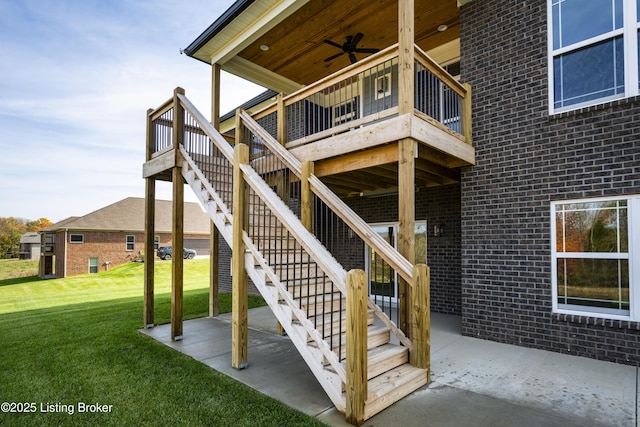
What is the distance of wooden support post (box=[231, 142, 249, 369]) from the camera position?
167 inches

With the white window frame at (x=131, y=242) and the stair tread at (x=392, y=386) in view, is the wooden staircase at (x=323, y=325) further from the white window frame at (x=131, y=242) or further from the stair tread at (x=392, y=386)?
the white window frame at (x=131, y=242)

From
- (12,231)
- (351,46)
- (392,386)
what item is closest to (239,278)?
(392,386)

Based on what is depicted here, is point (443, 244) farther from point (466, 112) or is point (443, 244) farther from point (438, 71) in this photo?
point (438, 71)

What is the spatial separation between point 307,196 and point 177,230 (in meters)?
2.48

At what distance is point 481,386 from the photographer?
357 cm

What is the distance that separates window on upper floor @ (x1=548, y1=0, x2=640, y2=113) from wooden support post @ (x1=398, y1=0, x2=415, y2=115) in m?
2.30

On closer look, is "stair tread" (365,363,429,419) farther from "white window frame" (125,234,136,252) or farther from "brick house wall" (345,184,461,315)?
"white window frame" (125,234,136,252)

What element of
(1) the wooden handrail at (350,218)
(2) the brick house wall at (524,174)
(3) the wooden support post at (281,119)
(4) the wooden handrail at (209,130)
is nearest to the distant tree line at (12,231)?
(4) the wooden handrail at (209,130)

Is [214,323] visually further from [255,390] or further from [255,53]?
[255,53]

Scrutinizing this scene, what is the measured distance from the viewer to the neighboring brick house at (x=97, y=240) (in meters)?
23.0

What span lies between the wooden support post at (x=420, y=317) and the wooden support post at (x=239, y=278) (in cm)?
206

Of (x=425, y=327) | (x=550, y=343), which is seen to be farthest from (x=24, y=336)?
(x=550, y=343)

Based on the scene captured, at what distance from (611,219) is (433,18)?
14.8 ft

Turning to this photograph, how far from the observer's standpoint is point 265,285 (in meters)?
4.00
